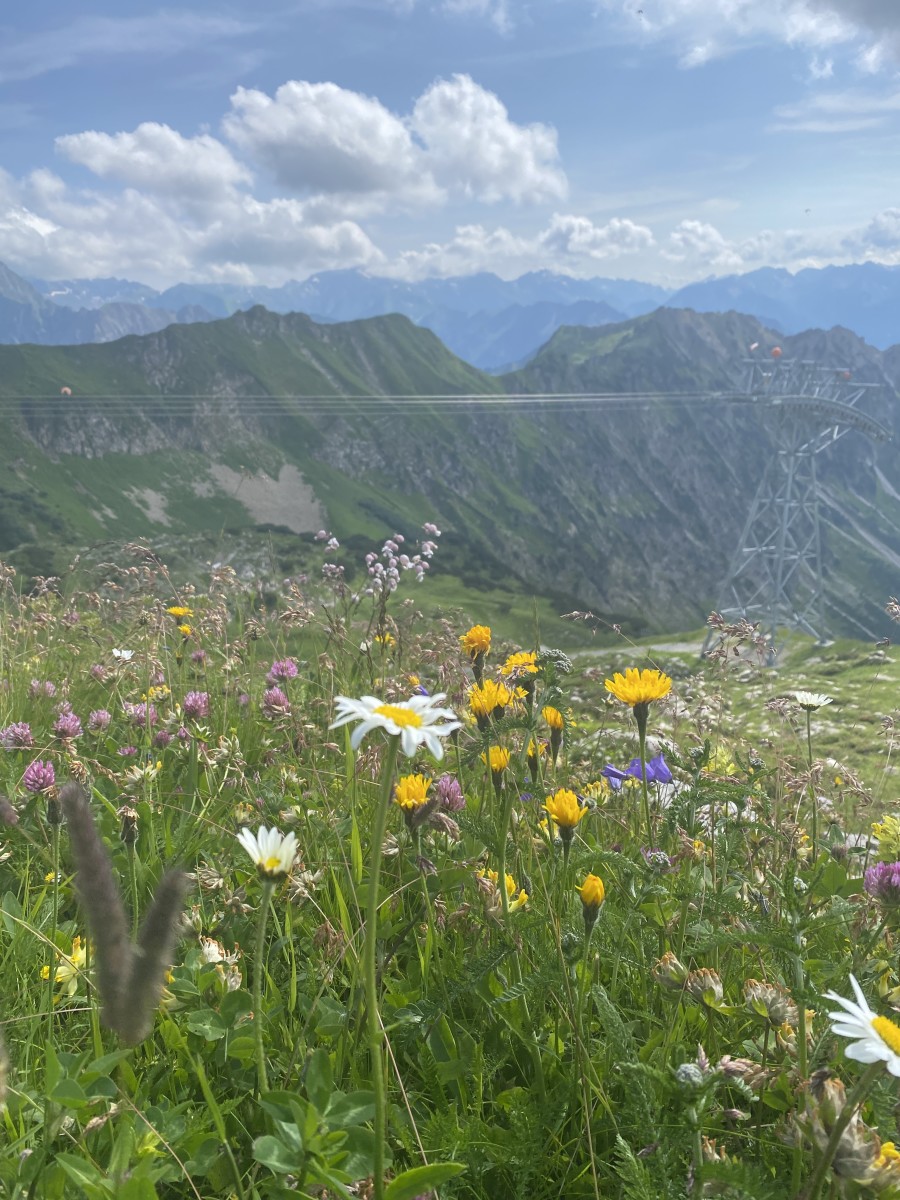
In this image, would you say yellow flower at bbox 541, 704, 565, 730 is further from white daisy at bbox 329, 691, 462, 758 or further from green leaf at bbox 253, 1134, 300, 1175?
green leaf at bbox 253, 1134, 300, 1175

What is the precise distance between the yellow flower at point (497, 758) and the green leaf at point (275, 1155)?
4.17ft

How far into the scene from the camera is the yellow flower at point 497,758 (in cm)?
267

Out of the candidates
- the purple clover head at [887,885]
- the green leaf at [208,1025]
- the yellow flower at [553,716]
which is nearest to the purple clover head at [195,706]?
the yellow flower at [553,716]

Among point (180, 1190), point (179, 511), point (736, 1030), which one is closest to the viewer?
point (180, 1190)

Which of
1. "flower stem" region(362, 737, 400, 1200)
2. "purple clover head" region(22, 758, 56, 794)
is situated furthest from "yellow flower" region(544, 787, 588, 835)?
"purple clover head" region(22, 758, 56, 794)

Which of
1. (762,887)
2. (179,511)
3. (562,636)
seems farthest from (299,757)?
(179,511)

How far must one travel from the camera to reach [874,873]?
2.25 metres

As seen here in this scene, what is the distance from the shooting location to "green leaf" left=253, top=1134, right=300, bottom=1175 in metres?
1.52

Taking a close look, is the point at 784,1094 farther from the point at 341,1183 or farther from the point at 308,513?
the point at 308,513

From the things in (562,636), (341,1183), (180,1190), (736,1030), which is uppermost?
(341,1183)

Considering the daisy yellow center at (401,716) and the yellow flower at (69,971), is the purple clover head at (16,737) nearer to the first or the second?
the yellow flower at (69,971)

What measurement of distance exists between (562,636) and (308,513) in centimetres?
11130

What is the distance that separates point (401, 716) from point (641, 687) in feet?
4.94

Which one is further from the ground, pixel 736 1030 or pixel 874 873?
pixel 874 873
